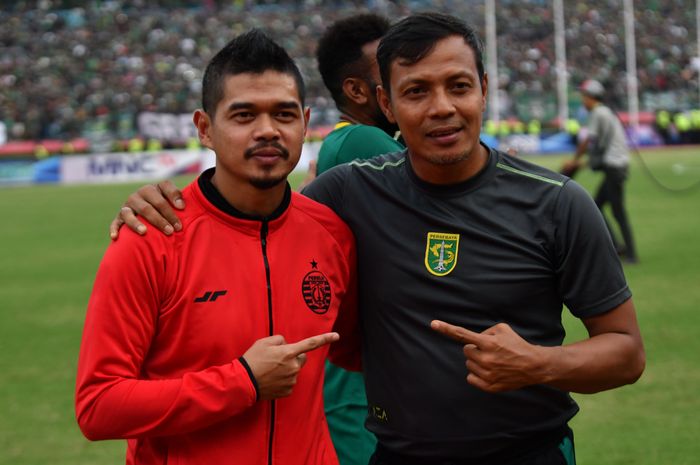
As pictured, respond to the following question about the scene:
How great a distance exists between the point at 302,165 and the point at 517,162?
99.5ft

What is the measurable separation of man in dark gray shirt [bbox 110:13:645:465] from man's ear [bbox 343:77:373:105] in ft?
4.20

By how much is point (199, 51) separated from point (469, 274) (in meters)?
46.9

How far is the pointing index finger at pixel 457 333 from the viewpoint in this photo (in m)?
2.73

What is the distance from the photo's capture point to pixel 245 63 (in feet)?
9.50

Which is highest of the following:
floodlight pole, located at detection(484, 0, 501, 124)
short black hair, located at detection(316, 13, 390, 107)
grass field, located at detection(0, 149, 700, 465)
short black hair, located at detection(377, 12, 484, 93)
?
short black hair, located at detection(377, 12, 484, 93)

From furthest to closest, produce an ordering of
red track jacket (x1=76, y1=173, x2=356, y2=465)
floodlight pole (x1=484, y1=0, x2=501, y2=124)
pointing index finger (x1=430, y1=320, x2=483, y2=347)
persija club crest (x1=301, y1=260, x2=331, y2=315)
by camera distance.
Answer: floodlight pole (x1=484, y1=0, x2=501, y2=124) → persija club crest (x1=301, y1=260, x2=331, y2=315) → pointing index finger (x1=430, y1=320, x2=483, y2=347) → red track jacket (x1=76, y1=173, x2=356, y2=465)

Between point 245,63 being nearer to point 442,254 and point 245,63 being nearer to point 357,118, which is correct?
point 442,254

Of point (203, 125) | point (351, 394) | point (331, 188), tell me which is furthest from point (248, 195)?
point (351, 394)

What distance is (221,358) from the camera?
2.77m

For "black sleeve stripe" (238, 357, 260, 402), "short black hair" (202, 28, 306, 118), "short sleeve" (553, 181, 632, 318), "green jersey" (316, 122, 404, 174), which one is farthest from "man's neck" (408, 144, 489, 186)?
"green jersey" (316, 122, 404, 174)

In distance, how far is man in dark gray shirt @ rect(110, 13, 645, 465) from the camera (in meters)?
2.88

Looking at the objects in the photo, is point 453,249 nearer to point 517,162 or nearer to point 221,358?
point 517,162

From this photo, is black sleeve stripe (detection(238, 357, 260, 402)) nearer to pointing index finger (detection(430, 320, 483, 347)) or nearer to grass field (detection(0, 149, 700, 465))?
pointing index finger (detection(430, 320, 483, 347))

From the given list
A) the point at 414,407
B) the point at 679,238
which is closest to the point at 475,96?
the point at 414,407
